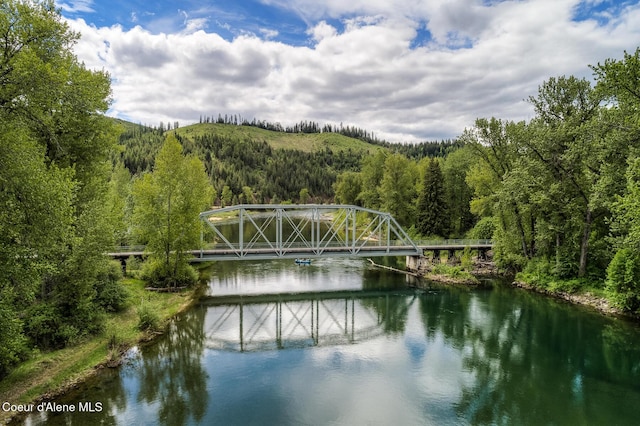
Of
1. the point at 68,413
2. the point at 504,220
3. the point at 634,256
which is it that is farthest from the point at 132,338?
the point at 504,220

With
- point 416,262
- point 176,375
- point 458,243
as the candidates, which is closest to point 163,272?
point 176,375

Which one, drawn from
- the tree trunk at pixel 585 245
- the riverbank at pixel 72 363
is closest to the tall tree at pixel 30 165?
the riverbank at pixel 72 363

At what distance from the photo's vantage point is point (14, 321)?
40.4ft

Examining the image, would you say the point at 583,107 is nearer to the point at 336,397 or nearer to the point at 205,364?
the point at 336,397

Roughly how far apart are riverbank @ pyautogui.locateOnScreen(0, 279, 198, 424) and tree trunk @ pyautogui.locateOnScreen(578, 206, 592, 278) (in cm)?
2885

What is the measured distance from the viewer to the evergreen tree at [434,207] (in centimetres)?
4834

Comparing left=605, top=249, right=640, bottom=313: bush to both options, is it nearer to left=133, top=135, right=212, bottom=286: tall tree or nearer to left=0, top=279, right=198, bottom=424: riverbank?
left=0, top=279, right=198, bottom=424: riverbank

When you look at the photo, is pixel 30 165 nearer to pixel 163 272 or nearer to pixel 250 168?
pixel 163 272

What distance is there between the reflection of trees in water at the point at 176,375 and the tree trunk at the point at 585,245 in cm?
2680

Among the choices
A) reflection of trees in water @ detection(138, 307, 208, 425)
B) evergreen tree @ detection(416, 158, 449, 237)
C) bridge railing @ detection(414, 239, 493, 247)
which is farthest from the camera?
evergreen tree @ detection(416, 158, 449, 237)

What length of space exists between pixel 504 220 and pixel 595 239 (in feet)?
26.3

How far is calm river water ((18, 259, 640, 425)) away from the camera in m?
14.0

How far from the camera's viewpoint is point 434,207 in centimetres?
4841

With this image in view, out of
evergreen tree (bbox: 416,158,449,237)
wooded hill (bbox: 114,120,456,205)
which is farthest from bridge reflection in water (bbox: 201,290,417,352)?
wooded hill (bbox: 114,120,456,205)
